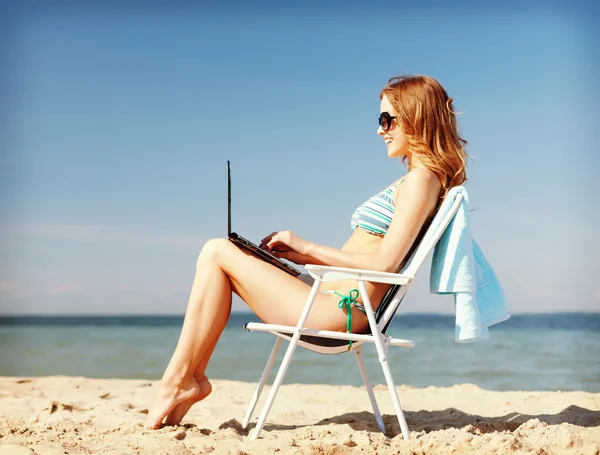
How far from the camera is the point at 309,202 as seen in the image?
48.8ft

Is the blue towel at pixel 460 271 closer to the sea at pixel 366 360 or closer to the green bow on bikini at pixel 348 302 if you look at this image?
the green bow on bikini at pixel 348 302

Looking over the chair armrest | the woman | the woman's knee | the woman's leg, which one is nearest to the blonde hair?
the woman

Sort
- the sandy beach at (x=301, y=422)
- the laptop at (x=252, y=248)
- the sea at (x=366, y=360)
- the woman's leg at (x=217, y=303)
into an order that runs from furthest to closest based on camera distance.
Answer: the sea at (x=366, y=360) → the woman's leg at (x=217, y=303) → the laptop at (x=252, y=248) → the sandy beach at (x=301, y=422)

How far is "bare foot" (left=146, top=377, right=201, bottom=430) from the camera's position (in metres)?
3.21

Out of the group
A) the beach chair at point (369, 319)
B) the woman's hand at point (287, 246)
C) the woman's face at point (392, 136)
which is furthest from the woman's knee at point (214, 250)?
the woman's face at point (392, 136)

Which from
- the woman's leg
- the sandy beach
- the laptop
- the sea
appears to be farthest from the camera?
the sea

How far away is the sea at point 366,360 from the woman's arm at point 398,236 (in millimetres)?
5284

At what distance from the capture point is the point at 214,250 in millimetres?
3211

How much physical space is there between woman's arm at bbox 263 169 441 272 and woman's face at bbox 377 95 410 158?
0.79ft

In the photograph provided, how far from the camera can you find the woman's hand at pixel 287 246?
3242 mm

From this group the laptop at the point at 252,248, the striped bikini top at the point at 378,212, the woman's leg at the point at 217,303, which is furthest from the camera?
the striped bikini top at the point at 378,212

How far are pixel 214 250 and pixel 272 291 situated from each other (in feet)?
1.04

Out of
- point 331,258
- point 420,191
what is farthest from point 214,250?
point 420,191

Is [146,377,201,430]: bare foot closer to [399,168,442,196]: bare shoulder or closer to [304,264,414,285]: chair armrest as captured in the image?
[304,264,414,285]: chair armrest
